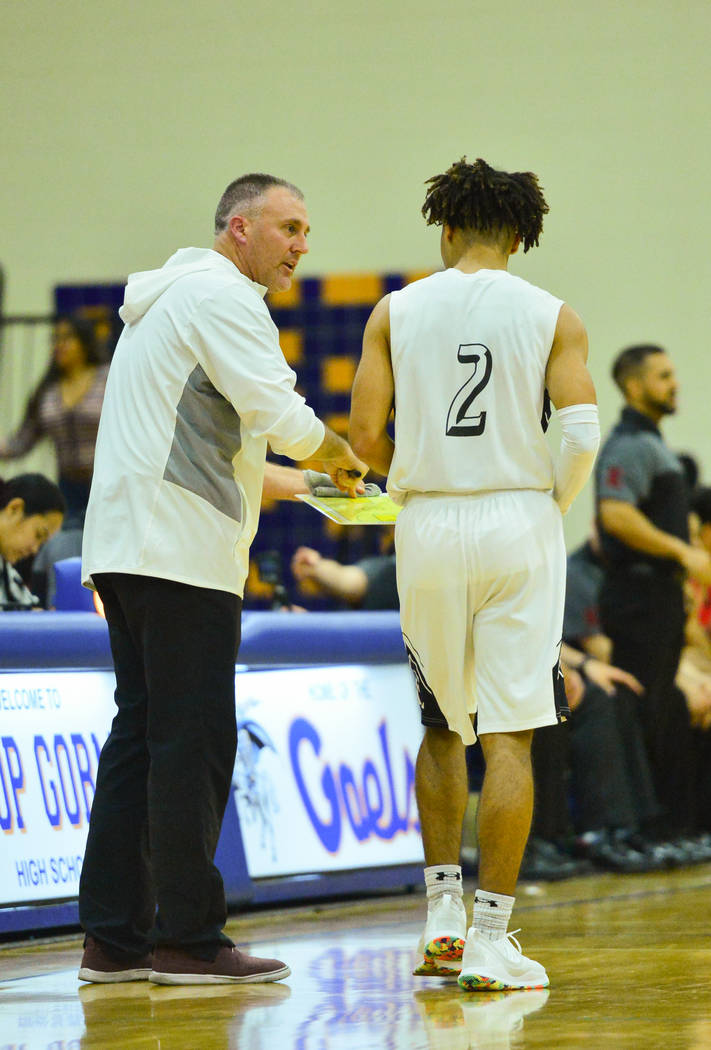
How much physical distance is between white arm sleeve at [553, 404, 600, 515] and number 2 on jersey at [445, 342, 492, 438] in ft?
0.57

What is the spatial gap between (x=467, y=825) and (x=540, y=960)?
2.98 meters

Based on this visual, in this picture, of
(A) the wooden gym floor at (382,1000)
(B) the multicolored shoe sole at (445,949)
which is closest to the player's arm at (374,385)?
(B) the multicolored shoe sole at (445,949)

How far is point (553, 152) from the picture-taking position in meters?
9.50

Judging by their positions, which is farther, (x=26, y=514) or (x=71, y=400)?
(x=71, y=400)

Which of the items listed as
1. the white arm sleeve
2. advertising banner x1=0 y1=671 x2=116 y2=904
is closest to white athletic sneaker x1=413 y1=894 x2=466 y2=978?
the white arm sleeve

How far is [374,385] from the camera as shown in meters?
3.55

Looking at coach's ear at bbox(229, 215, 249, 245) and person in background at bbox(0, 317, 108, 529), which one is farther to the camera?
person in background at bbox(0, 317, 108, 529)

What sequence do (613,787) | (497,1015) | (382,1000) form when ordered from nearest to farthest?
(497,1015), (382,1000), (613,787)

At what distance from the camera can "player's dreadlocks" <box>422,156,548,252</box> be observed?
3.53 m

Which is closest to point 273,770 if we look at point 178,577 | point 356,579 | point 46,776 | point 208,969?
point 46,776

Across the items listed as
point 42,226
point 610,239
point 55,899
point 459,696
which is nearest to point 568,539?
point 610,239

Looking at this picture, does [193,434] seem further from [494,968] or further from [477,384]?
A: [494,968]

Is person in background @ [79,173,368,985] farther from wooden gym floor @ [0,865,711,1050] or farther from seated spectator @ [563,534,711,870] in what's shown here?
seated spectator @ [563,534,711,870]

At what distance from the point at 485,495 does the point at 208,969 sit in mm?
1131
